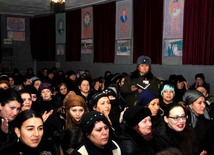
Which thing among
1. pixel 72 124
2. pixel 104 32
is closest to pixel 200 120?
pixel 72 124

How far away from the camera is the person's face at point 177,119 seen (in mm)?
3146

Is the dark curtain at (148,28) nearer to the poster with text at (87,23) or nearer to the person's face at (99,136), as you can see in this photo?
the poster with text at (87,23)

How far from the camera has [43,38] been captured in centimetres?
1451

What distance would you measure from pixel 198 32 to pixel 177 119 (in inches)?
213

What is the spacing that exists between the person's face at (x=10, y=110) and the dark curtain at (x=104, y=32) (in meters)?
7.57

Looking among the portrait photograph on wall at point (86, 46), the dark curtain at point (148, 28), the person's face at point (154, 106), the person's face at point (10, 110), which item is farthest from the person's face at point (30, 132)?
the portrait photograph on wall at point (86, 46)

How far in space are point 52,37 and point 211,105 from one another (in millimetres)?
10160

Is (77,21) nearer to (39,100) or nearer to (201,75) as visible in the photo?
(201,75)

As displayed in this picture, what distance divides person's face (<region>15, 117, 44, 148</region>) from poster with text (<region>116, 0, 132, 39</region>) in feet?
25.6

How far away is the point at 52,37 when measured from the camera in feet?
45.8

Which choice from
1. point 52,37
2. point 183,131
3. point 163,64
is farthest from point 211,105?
point 52,37

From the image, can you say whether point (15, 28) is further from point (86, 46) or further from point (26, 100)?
point (26, 100)

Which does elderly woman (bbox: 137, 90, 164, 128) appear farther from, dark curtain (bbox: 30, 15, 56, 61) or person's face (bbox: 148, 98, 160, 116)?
dark curtain (bbox: 30, 15, 56, 61)

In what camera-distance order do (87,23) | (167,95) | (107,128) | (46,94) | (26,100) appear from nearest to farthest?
(107,128) < (26,100) < (167,95) < (46,94) < (87,23)
